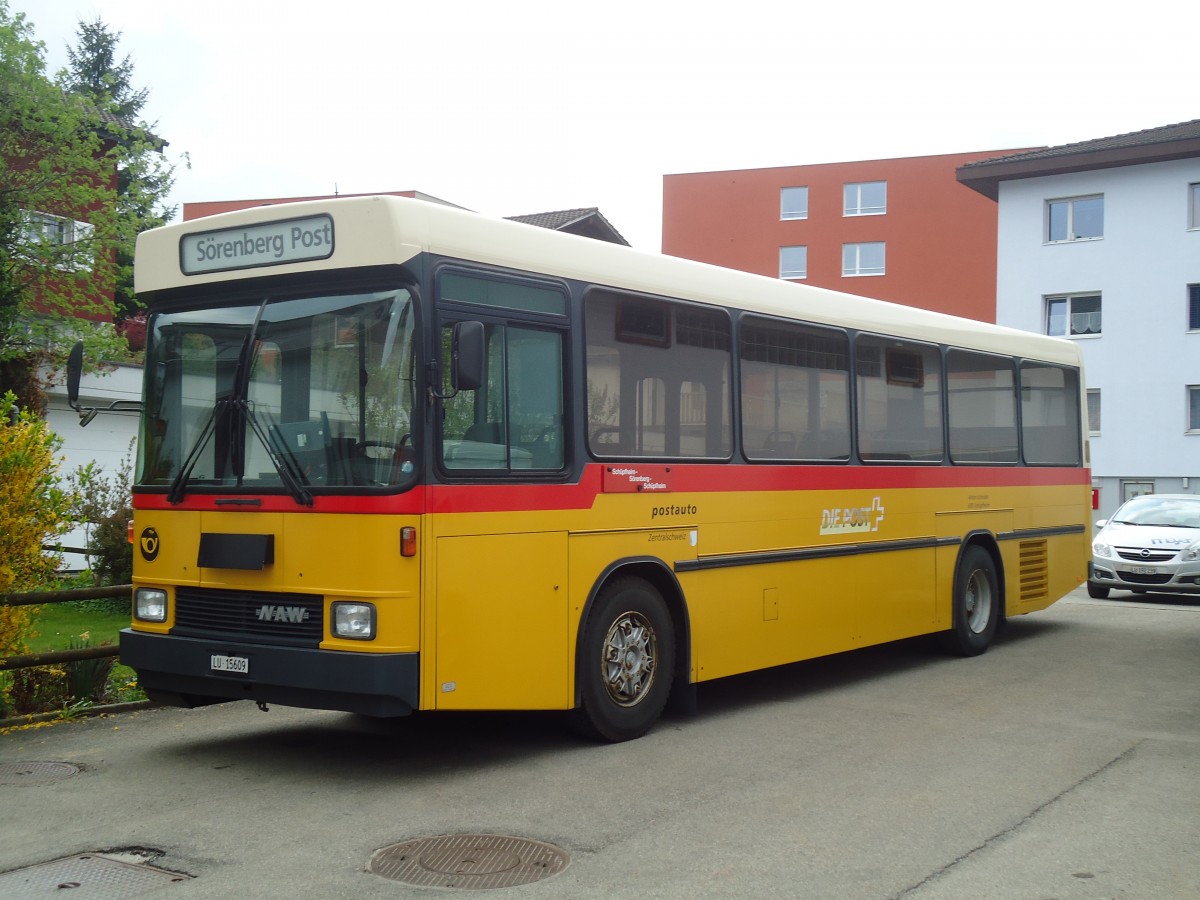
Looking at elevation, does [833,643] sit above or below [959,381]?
below

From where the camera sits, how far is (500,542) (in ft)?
24.6

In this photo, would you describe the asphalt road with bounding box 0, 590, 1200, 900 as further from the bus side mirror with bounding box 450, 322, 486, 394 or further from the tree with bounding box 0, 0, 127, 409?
the tree with bounding box 0, 0, 127, 409

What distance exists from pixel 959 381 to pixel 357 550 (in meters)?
7.45

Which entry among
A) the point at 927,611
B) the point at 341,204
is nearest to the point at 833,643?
the point at 927,611

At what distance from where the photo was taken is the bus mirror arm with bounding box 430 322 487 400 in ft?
23.0

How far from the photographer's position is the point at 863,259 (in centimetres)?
6125

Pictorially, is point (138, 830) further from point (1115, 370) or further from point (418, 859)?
point (1115, 370)

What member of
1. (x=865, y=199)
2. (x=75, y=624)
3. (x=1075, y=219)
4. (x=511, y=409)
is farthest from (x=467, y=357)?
(x=865, y=199)

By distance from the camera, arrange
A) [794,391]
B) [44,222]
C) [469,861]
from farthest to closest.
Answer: [44,222], [794,391], [469,861]

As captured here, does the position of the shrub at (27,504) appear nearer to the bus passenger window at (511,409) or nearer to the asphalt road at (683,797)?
the asphalt road at (683,797)

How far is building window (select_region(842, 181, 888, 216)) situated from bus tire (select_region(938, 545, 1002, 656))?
49.7 m

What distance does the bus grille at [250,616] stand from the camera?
7199 millimetres

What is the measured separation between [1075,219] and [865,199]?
2057 cm

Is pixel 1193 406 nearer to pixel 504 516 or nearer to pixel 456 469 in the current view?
pixel 504 516
